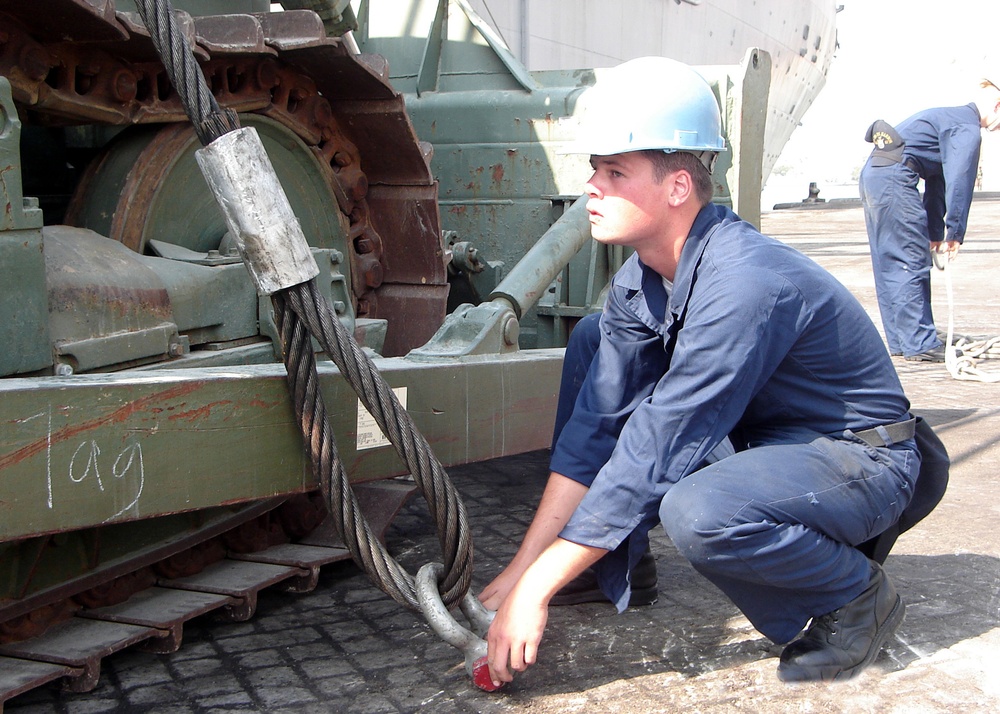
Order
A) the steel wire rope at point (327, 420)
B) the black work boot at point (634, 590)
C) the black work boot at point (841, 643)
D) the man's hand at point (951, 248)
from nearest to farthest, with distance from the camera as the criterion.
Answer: the steel wire rope at point (327, 420) → the black work boot at point (841, 643) → the black work boot at point (634, 590) → the man's hand at point (951, 248)

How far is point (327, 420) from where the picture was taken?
261 cm

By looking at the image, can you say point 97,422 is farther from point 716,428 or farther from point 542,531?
point 716,428

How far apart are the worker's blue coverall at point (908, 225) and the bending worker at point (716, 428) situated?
504cm

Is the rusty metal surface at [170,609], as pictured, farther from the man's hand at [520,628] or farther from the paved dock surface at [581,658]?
the man's hand at [520,628]

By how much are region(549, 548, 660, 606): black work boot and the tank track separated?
0.56 m

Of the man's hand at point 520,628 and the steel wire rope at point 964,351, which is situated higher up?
the man's hand at point 520,628

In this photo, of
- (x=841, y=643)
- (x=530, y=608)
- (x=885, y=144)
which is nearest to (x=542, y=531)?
(x=530, y=608)

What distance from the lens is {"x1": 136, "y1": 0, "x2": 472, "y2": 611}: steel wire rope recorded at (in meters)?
2.50

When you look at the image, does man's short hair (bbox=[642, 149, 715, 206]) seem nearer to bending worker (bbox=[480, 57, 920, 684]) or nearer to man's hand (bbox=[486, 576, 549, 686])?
bending worker (bbox=[480, 57, 920, 684])

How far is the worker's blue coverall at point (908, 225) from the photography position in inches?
291

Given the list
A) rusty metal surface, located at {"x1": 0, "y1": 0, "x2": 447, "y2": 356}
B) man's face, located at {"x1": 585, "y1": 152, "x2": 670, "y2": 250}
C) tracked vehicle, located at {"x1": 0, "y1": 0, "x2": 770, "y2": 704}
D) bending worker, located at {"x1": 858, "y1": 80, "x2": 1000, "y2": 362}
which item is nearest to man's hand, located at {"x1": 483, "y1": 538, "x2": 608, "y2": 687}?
tracked vehicle, located at {"x1": 0, "y1": 0, "x2": 770, "y2": 704}

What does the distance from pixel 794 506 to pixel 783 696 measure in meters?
0.45

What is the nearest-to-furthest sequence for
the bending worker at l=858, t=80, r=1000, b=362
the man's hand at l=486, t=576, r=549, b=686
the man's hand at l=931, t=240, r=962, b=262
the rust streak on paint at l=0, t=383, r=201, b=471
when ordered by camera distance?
the rust streak on paint at l=0, t=383, r=201, b=471 → the man's hand at l=486, t=576, r=549, b=686 → the man's hand at l=931, t=240, r=962, b=262 → the bending worker at l=858, t=80, r=1000, b=362

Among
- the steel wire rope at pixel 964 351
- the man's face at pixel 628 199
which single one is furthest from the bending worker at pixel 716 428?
the steel wire rope at pixel 964 351
